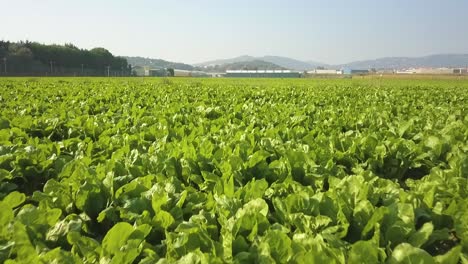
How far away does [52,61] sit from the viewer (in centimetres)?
8950

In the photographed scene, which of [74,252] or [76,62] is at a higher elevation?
[76,62]

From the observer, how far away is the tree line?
76125 millimetres

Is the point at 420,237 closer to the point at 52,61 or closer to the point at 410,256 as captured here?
the point at 410,256

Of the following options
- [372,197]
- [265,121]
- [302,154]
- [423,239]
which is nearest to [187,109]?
[265,121]

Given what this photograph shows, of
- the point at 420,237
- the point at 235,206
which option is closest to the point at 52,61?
the point at 235,206

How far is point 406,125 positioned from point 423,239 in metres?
4.28

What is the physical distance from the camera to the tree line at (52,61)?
76.1 m

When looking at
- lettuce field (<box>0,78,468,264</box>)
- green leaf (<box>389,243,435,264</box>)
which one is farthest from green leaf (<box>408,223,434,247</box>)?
green leaf (<box>389,243,435,264</box>)

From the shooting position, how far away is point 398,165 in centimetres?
489

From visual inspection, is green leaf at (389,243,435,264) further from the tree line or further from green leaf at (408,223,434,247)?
the tree line

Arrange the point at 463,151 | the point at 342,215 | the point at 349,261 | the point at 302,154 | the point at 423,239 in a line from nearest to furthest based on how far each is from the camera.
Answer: the point at 349,261, the point at 423,239, the point at 342,215, the point at 302,154, the point at 463,151

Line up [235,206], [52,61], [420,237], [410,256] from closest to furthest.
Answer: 1. [410,256]
2. [420,237]
3. [235,206]
4. [52,61]

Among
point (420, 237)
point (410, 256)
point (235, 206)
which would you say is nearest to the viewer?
point (410, 256)

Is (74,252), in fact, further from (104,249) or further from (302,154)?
(302,154)
